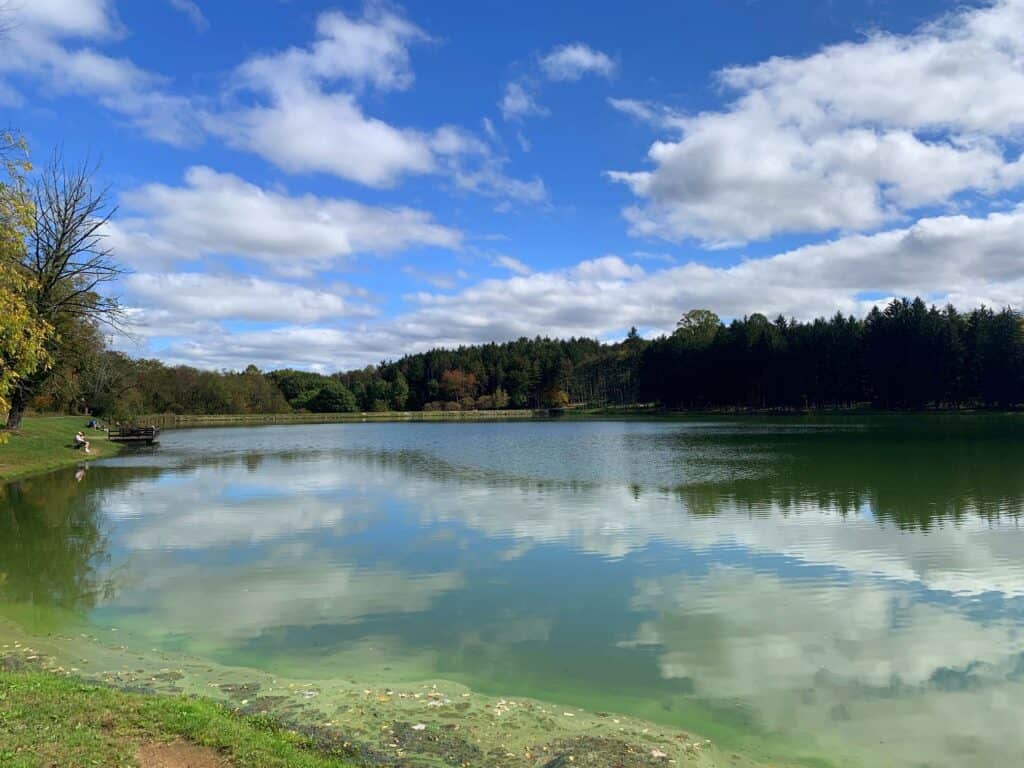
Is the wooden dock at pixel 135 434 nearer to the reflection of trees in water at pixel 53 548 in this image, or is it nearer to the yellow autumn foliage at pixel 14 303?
the reflection of trees in water at pixel 53 548

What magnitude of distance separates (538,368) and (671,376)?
142ft

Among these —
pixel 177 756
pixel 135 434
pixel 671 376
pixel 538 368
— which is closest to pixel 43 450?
pixel 135 434

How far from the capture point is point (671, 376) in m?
109

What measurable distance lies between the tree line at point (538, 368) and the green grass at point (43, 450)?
1.65 metres

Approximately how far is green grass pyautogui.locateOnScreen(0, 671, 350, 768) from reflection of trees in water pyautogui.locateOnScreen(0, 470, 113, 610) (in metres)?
5.45

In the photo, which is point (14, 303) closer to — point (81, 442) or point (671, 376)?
point (81, 442)

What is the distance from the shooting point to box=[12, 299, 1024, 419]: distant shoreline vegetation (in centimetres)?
6938

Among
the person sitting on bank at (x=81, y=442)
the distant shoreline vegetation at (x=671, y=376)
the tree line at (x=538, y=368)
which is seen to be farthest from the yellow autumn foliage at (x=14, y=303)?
the person sitting on bank at (x=81, y=442)

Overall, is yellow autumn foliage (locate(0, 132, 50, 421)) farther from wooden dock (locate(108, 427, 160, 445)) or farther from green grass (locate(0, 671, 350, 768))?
wooden dock (locate(108, 427, 160, 445))

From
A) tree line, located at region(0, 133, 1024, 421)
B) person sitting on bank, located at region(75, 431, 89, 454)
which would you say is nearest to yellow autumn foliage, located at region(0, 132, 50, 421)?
tree line, located at region(0, 133, 1024, 421)

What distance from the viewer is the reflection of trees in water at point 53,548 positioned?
1153cm

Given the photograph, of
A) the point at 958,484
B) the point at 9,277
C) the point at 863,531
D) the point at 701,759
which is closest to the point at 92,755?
the point at 701,759

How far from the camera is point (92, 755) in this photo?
4875 millimetres

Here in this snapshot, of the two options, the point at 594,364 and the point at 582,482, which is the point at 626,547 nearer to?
the point at 582,482
